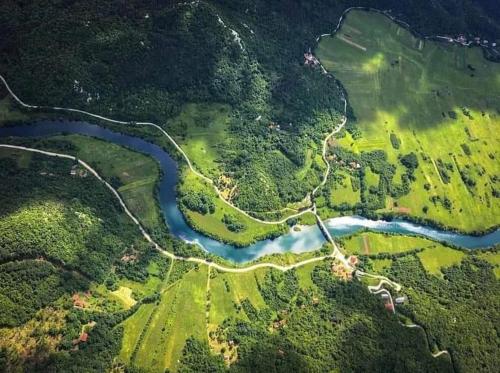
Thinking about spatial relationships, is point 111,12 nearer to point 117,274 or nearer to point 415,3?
point 117,274

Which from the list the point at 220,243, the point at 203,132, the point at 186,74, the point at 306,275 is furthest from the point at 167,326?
the point at 186,74

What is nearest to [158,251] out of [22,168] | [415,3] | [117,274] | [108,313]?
[117,274]

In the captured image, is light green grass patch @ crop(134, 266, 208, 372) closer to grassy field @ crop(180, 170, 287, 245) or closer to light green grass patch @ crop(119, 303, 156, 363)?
light green grass patch @ crop(119, 303, 156, 363)

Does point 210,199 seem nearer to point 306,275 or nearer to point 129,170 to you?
point 129,170

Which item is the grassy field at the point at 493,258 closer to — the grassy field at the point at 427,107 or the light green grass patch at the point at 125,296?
the grassy field at the point at 427,107

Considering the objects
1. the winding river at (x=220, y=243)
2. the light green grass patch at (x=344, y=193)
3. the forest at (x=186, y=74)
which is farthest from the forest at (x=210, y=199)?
the winding river at (x=220, y=243)

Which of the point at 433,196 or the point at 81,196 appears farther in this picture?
the point at 433,196

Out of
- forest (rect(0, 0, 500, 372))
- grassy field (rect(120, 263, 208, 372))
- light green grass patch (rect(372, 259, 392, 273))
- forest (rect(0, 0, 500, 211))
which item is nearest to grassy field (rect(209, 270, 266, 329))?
forest (rect(0, 0, 500, 372))
